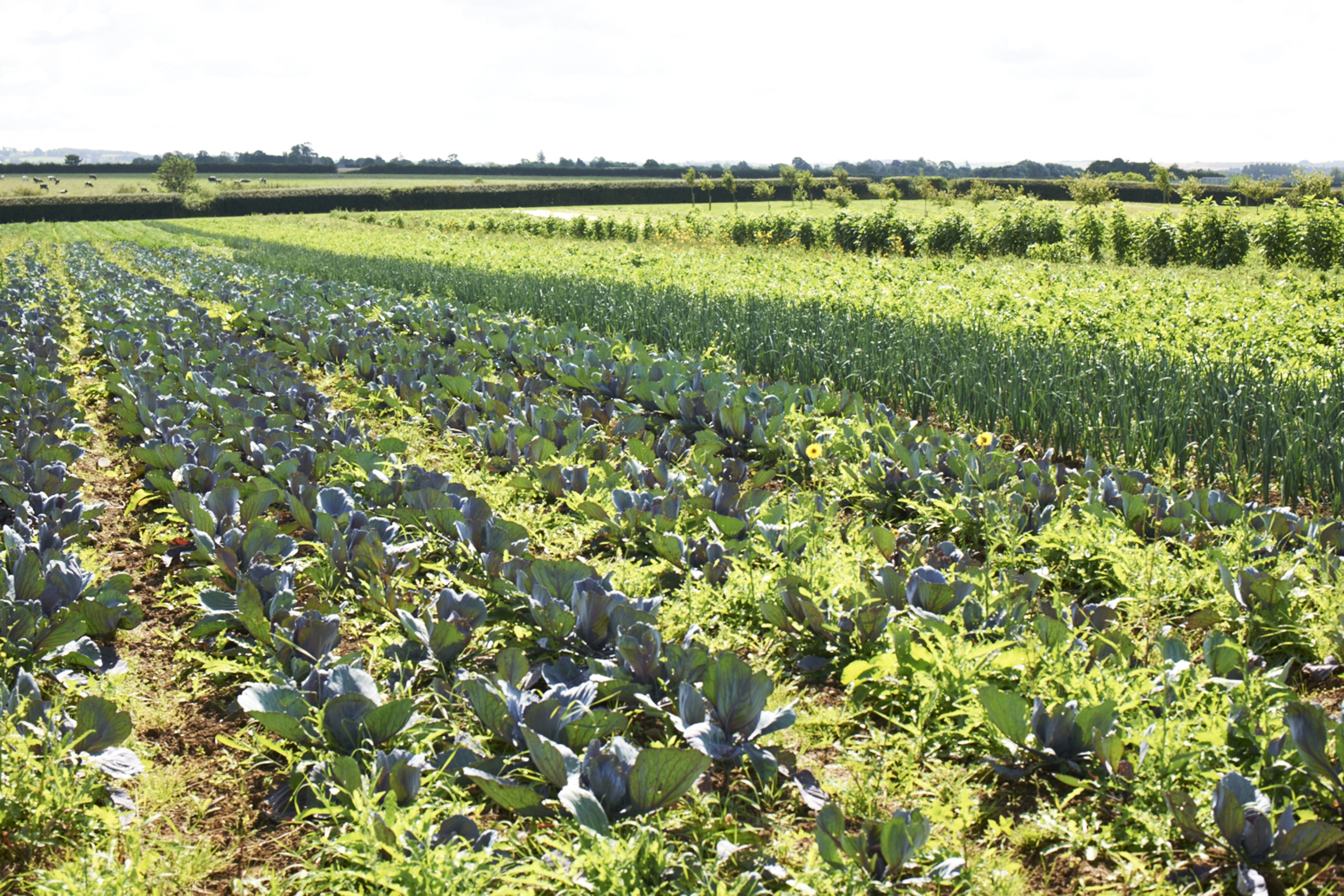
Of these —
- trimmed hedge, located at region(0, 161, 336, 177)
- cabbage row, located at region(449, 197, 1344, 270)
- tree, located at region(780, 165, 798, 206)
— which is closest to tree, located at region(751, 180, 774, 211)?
tree, located at region(780, 165, 798, 206)

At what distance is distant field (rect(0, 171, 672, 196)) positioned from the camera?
5897 centimetres

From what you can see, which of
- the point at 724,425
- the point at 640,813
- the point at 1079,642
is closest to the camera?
the point at 640,813

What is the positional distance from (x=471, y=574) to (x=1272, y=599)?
2.67m

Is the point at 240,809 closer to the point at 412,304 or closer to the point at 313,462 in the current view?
the point at 313,462

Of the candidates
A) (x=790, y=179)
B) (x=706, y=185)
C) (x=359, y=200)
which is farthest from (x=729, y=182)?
(x=359, y=200)

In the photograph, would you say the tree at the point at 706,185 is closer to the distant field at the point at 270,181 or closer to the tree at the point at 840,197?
the tree at the point at 840,197

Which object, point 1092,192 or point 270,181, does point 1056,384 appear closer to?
point 1092,192

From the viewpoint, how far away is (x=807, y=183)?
1969 inches

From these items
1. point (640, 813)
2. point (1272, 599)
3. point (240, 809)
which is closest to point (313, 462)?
point (240, 809)

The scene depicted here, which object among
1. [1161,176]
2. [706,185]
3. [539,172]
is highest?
[539,172]

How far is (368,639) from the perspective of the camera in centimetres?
304

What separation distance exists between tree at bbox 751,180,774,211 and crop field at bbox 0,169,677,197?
16076mm

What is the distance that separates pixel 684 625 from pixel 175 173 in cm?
7406

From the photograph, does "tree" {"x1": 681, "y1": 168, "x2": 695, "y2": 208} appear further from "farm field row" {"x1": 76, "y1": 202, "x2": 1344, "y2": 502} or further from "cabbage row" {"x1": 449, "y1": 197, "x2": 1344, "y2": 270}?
"farm field row" {"x1": 76, "y1": 202, "x2": 1344, "y2": 502}
